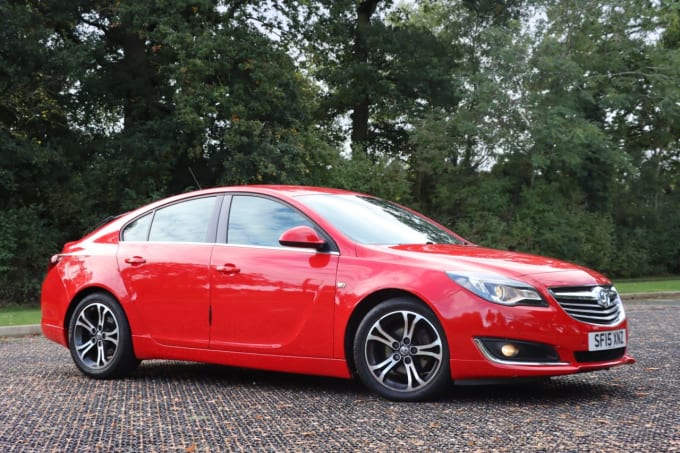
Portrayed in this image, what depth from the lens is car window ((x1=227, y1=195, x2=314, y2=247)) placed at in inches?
271

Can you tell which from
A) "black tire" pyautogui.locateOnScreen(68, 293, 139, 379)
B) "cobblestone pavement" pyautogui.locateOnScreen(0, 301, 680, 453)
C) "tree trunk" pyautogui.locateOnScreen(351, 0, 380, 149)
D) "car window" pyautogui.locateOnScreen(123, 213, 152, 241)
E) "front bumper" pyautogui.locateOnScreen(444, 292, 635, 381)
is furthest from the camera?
"tree trunk" pyautogui.locateOnScreen(351, 0, 380, 149)

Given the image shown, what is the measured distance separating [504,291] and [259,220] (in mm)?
2171

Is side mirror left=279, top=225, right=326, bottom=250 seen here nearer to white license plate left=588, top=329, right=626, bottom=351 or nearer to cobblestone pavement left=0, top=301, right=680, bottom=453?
cobblestone pavement left=0, top=301, right=680, bottom=453

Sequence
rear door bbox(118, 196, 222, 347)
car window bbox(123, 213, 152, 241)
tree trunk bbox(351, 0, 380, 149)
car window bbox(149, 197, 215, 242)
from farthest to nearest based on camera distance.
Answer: tree trunk bbox(351, 0, 380, 149) → car window bbox(123, 213, 152, 241) → car window bbox(149, 197, 215, 242) → rear door bbox(118, 196, 222, 347)

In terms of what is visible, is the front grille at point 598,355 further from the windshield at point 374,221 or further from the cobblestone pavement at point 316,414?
the windshield at point 374,221

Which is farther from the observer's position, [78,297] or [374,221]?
[78,297]

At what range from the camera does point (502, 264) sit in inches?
239

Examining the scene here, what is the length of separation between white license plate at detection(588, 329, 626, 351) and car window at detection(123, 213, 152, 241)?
12.6ft

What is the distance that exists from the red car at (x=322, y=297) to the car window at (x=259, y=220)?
11 mm

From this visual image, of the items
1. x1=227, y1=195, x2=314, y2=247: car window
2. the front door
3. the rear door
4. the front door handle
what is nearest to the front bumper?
the front door

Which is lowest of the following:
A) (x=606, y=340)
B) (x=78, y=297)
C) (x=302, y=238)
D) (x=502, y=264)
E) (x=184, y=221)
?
(x=606, y=340)

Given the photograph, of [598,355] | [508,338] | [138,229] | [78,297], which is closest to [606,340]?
[598,355]

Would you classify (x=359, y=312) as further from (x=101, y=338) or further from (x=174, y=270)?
(x=101, y=338)

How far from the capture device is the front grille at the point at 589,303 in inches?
233
